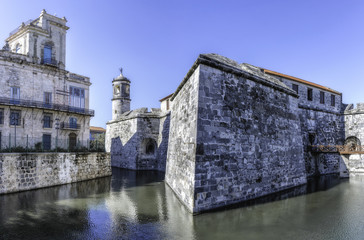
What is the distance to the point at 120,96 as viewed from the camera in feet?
88.2

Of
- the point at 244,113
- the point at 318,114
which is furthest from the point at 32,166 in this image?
the point at 318,114

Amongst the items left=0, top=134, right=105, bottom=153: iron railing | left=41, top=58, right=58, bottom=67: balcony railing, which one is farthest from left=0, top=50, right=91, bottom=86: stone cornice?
left=0, top=134, right=105, bottom=153: iron railing

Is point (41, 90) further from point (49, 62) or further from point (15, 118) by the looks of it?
point (15, 118)

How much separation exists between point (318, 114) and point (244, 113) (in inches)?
498

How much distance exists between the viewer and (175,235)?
18.7 ft

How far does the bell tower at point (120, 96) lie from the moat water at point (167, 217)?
1706cm

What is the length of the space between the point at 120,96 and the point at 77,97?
22.3 feet

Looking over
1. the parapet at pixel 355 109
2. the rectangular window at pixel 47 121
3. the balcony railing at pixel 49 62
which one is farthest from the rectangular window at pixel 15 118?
the parapet at pixel 355 109

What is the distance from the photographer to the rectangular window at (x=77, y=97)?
20031mm

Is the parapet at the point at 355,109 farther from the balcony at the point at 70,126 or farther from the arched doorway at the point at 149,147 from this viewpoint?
the balcony at the point at 70,126

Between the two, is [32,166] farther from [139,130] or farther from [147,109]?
[147,109]

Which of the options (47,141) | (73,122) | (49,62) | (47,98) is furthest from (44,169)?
(49,62)

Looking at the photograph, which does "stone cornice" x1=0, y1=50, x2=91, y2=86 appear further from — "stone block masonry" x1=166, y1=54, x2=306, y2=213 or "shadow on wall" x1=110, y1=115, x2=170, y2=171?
"stone block masonry" x1=166, y1=54, x2=306, y2=213

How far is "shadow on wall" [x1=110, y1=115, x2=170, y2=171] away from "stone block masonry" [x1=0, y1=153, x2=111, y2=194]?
18.0 ft
